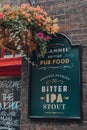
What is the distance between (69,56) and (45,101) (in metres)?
0.88

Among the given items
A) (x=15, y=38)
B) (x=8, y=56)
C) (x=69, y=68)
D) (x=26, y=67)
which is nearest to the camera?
(x=15, y=38)

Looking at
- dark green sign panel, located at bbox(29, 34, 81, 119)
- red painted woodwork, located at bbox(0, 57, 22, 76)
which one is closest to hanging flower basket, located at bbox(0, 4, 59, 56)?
dark green sign panel, located at bbox(29, 34, 81, 119)

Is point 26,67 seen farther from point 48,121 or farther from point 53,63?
point 48,121

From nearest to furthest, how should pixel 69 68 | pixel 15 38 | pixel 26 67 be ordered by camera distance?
pixel 15 38 → pixel 69 68 → pixel 26 67

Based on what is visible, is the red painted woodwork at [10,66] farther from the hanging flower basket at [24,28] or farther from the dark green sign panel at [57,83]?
the hanging flower basket at [24,28]

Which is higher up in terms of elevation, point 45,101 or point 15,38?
point 15,38

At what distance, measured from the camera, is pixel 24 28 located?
5.80m

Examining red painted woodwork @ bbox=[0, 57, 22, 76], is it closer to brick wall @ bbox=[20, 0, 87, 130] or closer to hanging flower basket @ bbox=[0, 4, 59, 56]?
brick wall @ bbox=[20, 0, 87, 130]

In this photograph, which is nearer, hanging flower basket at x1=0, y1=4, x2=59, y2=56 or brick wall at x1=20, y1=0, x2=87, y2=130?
hanging flower basket at x1=0, y1=4, x2=59, y2=56

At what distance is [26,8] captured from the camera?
596 centimetres

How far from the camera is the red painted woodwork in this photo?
22.9ft

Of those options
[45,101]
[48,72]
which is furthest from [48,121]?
[48,72]

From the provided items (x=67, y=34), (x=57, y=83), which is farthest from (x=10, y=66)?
(x=67, y=34)

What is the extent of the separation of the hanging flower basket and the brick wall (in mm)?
374
